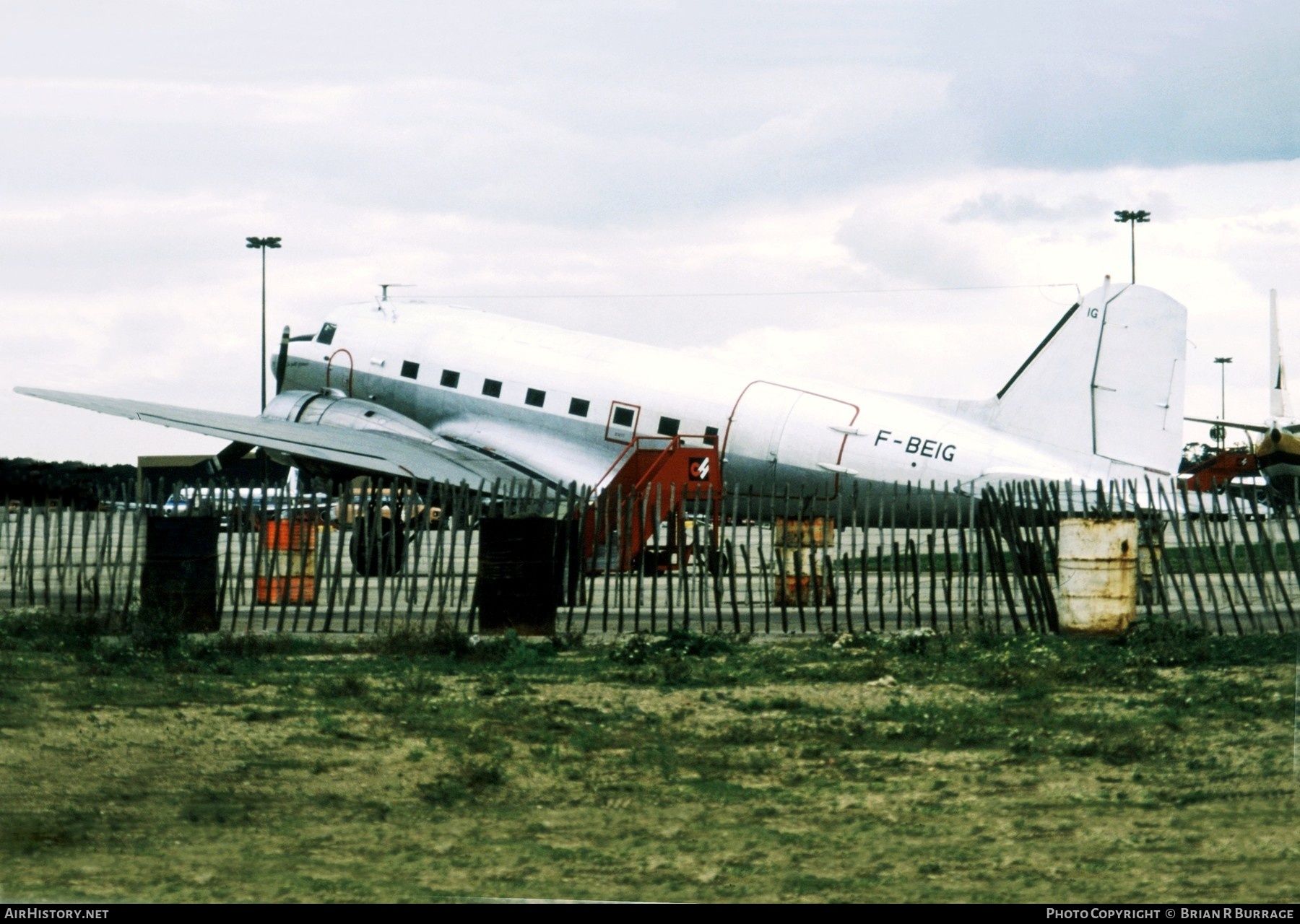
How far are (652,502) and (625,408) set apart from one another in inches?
301

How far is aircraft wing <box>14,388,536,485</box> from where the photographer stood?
27.7m

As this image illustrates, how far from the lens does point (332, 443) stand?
2859cm

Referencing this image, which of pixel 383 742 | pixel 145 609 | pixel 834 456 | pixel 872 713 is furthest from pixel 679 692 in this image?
pixel 834 456

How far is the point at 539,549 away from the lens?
1641 centimetres

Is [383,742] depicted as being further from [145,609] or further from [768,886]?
[145,609]

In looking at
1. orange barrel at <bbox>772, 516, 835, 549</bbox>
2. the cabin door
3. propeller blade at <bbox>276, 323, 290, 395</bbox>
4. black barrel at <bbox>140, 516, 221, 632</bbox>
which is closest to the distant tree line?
propeller blade at <bbox>276, 323, 290, 395</bbox>

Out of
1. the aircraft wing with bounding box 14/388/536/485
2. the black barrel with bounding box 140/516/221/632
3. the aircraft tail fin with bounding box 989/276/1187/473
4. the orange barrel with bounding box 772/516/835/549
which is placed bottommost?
the black barrel with bounding box 140/516/221/632

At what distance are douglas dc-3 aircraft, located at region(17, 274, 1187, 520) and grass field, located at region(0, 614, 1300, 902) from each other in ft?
43.8

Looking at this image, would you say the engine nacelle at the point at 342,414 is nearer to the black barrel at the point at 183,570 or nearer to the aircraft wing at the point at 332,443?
the aircraft wing at the point at 332,443

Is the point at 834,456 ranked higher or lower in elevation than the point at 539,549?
higher

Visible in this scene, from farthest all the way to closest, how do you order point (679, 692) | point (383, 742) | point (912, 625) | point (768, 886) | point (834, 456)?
point (834, 456) < point (912, 625) < point (679, 692) < point (383, 742) < point (768, 886)

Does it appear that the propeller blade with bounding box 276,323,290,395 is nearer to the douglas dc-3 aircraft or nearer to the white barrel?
the douglas dc-3 aircraft

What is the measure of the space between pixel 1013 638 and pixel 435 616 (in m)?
6.94

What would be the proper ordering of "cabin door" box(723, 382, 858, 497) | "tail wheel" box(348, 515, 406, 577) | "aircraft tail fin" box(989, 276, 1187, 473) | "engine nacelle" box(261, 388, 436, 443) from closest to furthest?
"tail wheel" box(348, 515, 406, 577), "aircraft tail fin" box(989, 276, 1187, 473), "cabin door" box(723, 382, 858, 497), "engine nacelle" box(261, 388, 436, 443)
